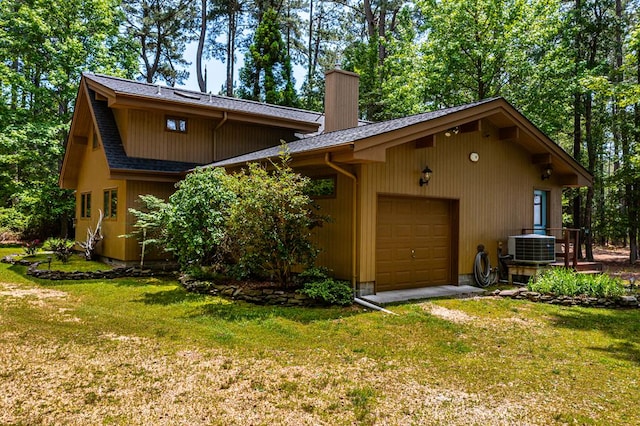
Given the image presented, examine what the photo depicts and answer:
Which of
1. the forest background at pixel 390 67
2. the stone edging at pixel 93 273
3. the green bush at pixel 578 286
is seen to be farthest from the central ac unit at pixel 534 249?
the stone edging at pixel 93 273

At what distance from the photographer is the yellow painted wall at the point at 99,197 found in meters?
11.3

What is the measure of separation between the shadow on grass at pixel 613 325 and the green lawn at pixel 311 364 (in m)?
0.03

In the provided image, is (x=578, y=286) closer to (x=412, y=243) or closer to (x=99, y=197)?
(x=412, y=243)

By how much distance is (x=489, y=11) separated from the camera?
15.9 meters

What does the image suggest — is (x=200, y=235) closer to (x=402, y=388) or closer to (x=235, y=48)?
(x=402, y=388)

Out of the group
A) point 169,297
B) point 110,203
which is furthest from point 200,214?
point 110,203

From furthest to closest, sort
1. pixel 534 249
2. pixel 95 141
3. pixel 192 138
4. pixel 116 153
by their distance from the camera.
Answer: pixel 95 141, pixel 192 138, pixel 116 153, pixel 534 249

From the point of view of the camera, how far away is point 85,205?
14445mm

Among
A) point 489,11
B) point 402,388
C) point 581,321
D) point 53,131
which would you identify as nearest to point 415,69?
point 489,11

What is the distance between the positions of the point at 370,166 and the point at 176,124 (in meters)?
6.89

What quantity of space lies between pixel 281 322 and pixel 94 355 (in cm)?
240

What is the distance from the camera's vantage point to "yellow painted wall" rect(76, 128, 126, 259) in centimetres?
1134

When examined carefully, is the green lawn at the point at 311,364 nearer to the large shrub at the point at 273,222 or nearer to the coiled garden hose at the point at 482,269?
the large shrub at the point at 273,222

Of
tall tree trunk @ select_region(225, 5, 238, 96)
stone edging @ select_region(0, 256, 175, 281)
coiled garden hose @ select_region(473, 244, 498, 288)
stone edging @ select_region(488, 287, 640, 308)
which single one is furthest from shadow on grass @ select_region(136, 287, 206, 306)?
tall tree trunk @ select_region(225, 5, 238, 96)
